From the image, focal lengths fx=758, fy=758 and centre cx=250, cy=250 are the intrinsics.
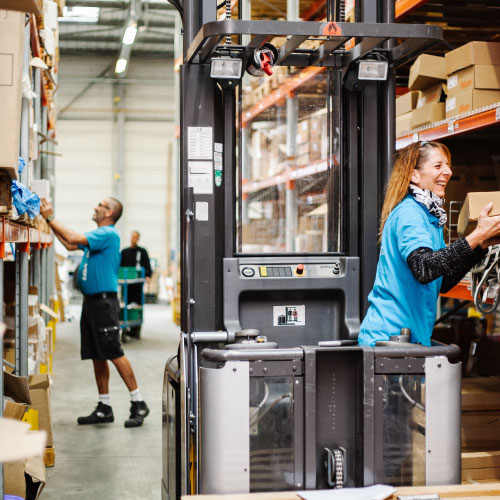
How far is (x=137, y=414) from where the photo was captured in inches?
268

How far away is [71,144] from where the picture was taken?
23156mm

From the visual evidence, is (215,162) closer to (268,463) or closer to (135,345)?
Result: (268,463)

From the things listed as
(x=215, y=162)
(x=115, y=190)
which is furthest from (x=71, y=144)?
(x=215, y=162)

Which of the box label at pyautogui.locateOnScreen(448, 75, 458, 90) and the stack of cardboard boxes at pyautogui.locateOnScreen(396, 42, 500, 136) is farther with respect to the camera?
the box label at pyautogui.locateOnScreen(448, 75, 458, 90)

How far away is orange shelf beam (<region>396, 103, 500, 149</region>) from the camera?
3.89 meters

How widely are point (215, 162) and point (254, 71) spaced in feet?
1.56

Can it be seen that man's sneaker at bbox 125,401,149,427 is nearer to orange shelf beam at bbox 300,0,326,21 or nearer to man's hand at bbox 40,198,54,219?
man's hand at bbox 40,198,54,219

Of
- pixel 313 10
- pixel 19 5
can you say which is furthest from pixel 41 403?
pixel 313 10

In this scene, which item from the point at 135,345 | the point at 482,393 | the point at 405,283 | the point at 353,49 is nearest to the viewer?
the point at 405,283

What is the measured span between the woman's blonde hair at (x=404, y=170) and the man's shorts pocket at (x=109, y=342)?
380 centimetres

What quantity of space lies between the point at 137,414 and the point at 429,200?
4353 millimetres

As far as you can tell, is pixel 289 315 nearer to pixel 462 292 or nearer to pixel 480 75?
pixel 462 292

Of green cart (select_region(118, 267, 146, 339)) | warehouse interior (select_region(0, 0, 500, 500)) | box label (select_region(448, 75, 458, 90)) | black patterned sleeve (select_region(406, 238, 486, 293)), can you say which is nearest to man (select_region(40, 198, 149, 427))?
warehouse interior (select_region(0, 0, 500, 500))

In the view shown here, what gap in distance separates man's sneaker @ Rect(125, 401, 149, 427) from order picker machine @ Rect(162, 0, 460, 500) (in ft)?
9.88
